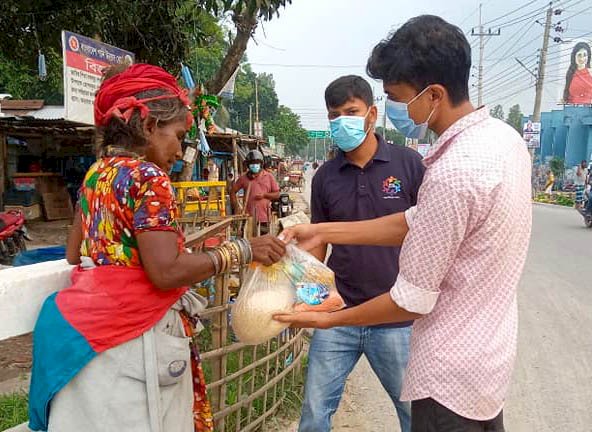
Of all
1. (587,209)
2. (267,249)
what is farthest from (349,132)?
(587,209)

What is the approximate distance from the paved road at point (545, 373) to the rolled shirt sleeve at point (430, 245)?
2.21 metres

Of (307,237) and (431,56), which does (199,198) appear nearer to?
(307,237)

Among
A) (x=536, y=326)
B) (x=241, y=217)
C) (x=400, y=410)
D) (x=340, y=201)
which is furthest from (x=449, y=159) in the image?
(x=536, y=326)

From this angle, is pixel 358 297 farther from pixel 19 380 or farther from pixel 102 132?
pixel 19 380

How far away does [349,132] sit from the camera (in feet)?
8.35

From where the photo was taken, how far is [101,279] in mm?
1494

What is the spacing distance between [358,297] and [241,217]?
1.80 metres

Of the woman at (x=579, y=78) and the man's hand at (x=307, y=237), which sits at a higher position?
the woman at (x=579, y=78)

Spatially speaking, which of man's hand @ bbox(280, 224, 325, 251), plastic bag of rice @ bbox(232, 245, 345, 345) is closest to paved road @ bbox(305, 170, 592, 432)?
man's hand @ bbox(280, 224, 325, 251)

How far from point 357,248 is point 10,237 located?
6.79 m

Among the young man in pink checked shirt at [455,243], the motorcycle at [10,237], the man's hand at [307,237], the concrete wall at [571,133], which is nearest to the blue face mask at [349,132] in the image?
the man's hand at [307,237]

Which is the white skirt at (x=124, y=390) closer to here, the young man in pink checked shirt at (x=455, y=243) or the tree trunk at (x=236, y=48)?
the young man in pink checked shirt at (x=455, y=243)

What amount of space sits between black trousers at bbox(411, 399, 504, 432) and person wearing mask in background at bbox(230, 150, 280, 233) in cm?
646

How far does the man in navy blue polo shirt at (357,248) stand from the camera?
7.84 feet
